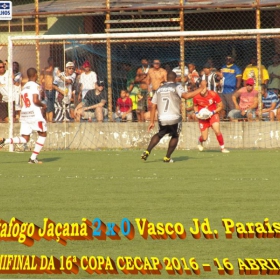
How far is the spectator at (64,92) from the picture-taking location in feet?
80.3

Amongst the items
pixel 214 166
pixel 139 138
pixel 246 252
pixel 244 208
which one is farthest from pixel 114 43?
pixel 246 252

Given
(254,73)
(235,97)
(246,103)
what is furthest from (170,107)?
(254,73)

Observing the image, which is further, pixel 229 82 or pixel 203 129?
pixel 229 82

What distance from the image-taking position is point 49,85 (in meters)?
24.7

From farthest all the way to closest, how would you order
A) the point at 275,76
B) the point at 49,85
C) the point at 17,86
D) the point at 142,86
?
1. the point at 49,85
2. the point at 17,86
3. the point at 142,86
4. the point at 275,76

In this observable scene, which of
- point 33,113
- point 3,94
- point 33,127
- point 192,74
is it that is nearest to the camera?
point 33,113

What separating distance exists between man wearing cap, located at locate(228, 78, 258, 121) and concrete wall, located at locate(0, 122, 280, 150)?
0.78 feet

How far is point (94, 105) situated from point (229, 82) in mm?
3583

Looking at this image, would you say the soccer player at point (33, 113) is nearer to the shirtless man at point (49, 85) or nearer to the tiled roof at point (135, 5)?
the shirtless man at point (49, 85)

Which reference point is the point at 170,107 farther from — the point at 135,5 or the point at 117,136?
the point at 135,5

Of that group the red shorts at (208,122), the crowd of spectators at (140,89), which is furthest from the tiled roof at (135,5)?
the red shorts at (208,122)

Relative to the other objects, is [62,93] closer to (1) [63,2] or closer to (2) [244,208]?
(1) [63,2]

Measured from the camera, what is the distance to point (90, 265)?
8.68 meters

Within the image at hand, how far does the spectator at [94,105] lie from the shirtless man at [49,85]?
26.4 inches
